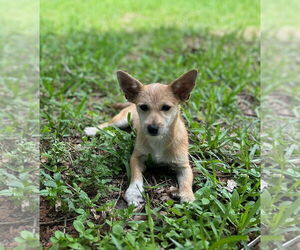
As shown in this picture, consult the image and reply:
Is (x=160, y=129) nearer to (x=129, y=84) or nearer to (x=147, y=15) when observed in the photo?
(x=129, y=84)

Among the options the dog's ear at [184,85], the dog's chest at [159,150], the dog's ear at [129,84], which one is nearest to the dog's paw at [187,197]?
the dog's chest at [159,150]

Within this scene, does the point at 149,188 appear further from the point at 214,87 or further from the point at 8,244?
the point at 214,87

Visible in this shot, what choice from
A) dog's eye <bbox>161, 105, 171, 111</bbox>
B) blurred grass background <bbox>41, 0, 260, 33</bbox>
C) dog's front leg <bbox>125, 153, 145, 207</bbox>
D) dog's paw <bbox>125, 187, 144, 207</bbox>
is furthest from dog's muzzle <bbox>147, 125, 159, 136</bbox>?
blurred grass background <bbox>41, 0, 260, 33</bbox>

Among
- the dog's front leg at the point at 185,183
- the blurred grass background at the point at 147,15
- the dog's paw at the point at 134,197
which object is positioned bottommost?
the dog's paw at the point at 134,197

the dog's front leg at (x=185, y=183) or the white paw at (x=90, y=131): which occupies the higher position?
the white paw at (x=90, y=131)

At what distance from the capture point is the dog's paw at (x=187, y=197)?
395 cm

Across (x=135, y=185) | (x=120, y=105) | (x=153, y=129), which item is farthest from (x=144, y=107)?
(x=120, y=105)

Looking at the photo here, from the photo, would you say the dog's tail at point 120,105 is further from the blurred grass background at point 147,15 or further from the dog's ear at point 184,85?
the blurred grass background at point 147,15

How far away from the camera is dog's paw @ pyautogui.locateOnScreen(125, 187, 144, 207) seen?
3985 mm

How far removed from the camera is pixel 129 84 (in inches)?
174

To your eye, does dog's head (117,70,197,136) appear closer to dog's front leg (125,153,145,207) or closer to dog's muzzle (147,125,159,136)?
dog's muzzle (147,125,159,136)

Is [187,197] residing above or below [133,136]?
below

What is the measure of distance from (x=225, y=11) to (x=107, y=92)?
22.6ft

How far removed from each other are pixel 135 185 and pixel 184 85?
1.12 metres
